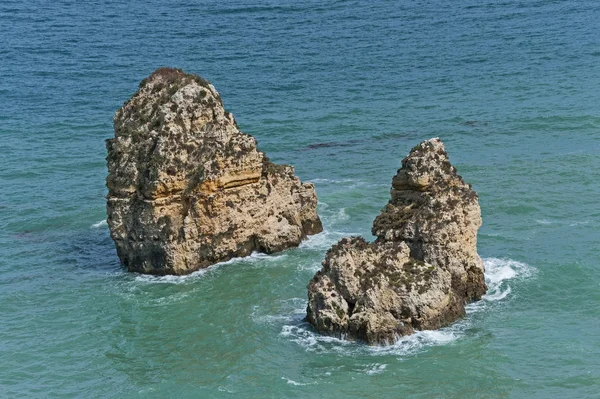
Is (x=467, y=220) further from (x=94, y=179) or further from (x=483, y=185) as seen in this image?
(x=94, y=179)

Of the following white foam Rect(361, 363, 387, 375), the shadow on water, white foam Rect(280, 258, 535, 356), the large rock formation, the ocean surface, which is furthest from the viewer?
the shadow on water

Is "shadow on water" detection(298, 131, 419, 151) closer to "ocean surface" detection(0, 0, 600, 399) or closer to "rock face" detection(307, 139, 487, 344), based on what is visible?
"ocean surface" detection(0, 0, 600, 399)

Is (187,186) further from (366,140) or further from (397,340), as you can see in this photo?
(366,140)

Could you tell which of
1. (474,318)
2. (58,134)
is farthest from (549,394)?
(58,134)

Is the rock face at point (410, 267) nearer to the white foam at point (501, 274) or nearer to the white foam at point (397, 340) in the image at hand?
the white foam at point (397, 340)

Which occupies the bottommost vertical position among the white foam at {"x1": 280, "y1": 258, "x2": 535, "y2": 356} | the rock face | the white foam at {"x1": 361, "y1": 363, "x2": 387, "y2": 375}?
the white foam at {"x1": 361, "y1": 363, "x2": 387, "y2": 375}

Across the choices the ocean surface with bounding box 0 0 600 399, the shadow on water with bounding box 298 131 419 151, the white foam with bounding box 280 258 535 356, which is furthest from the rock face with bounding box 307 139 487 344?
the shadow on water with bounding box 298 131 419 151

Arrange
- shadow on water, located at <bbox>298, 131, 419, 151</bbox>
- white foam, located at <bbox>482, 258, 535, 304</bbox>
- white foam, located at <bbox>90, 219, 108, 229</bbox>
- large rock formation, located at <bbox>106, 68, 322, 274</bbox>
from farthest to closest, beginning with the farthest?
shadow on water, located at <bbox>298, 131, 419, 151</bbox> < white foam, located at <bbox>90, 219, 108, 229</bbox> < large rock formation, located at <bbox>106, 68, 322, 274</bbox> < white foam, located at <bbox>482, 258, 535, 304</bbox>
